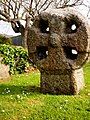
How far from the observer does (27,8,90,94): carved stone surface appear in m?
9.66

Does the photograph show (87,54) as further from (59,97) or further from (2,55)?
(2,55)

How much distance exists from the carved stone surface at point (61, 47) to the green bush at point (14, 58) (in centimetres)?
564

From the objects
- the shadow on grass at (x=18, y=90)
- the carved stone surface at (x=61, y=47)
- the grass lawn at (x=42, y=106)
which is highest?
the carved stone surface at (x=61, y=47)

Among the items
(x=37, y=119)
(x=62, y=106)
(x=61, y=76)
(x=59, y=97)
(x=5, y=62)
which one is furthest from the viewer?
(x=5, y=62)

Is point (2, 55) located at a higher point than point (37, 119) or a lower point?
higher

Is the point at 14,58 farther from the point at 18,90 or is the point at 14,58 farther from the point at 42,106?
the point at 42,106

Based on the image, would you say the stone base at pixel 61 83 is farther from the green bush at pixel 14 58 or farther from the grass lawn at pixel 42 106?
the green bush at pixel 14 58

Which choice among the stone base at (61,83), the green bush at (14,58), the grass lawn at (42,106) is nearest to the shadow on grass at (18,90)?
the grass lawn at (42,106)

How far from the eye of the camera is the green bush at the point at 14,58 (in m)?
16.2

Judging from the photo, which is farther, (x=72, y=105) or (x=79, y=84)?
(x=79, y=84)

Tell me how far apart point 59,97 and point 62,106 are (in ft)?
2.14

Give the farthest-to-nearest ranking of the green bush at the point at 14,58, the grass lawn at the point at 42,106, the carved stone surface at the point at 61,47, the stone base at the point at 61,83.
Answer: the green bush at the point at 14,58 < the stone base at the point at 61,83 < the carved stone surface at the point at 61,47 < the grass lawn at the point at 42,106

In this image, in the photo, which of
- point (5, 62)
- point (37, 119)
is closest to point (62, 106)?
point (37, 119)

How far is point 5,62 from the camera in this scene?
1562 centimetres
